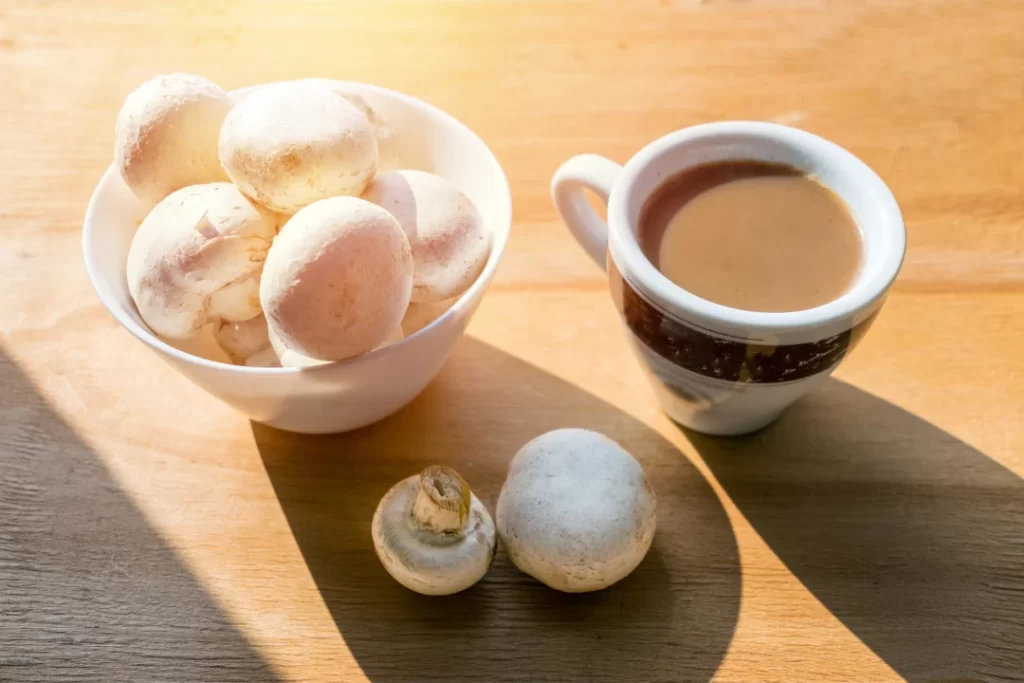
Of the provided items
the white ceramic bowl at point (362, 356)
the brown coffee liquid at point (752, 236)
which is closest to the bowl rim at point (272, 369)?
the white ceramic bowl at point (362, 356)

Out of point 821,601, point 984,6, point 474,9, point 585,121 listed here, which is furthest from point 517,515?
point 984,6

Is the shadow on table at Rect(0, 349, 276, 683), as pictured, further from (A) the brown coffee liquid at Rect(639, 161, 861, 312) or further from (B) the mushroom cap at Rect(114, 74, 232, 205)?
(A) the brown coffee liquid at Rect(639, 161, 861, 312)

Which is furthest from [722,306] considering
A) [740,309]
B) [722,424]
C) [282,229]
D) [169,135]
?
[169,135]

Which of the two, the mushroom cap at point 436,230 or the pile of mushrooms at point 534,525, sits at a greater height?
the mushroom cap at point 436,230

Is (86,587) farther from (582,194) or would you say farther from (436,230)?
(582,194)

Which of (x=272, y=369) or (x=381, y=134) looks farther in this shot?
(x=381, y=134)

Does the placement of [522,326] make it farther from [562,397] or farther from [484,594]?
[484,594]

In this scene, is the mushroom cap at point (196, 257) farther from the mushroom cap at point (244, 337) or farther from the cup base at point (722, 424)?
the cup base at point (722, 424)
